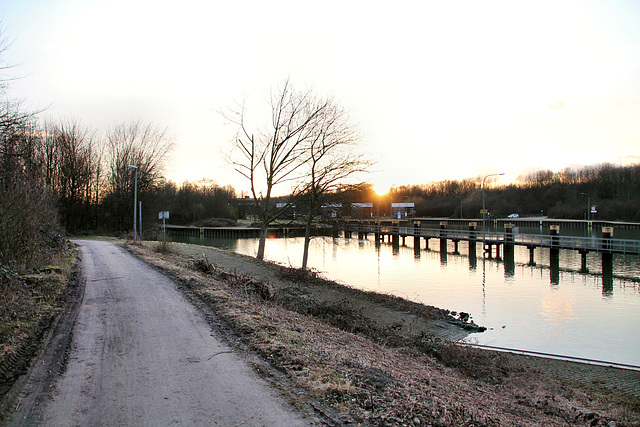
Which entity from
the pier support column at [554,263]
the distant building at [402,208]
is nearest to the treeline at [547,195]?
the distant building at [402,208]

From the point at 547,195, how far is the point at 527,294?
111 m

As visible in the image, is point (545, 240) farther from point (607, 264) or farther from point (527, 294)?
point (527, 294)

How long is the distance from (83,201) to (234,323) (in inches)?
1877

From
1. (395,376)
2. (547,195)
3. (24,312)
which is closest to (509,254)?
(395,376)

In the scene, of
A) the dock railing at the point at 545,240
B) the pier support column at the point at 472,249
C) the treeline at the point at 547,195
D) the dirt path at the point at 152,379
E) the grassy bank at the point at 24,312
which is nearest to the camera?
the dirt path at the point at 152,379

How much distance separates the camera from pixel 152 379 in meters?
5.10

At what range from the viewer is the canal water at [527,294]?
13609 millimetres

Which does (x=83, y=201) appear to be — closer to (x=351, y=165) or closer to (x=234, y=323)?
(x=351, y=165)

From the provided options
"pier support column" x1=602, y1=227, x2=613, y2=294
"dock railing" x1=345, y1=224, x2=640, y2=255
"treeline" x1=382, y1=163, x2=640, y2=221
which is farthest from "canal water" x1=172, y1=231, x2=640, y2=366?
"treeline" x1=382, y1=163, x2=640, y2=221

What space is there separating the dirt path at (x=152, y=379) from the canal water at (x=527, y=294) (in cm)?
1010

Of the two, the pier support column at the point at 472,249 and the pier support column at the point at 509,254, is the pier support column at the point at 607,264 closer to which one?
the pier support column at the point at 509,254

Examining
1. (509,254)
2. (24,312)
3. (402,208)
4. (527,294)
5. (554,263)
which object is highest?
(402,208)

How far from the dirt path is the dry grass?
0.65m

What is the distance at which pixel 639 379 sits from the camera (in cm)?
968
